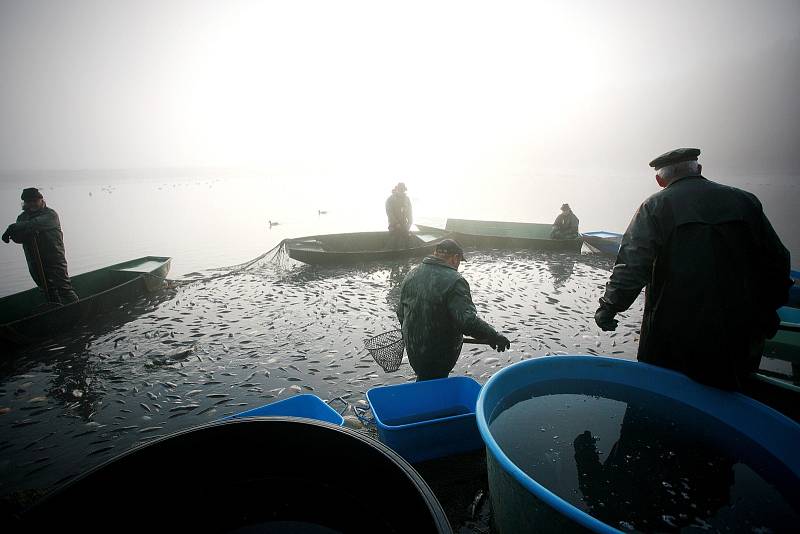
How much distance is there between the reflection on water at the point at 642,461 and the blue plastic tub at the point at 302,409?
6.96 ft

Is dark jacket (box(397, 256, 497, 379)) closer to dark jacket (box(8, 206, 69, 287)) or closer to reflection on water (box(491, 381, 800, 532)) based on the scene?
reflection on water (box(491, 381, 800, 532))

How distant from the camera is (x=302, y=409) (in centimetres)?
467

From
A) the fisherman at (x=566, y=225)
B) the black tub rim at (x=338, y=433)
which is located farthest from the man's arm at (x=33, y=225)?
the fisherman at (x=566, y=225)

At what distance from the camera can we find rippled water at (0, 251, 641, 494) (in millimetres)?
6211

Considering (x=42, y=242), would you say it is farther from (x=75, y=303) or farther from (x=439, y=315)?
(x=439, y=315)

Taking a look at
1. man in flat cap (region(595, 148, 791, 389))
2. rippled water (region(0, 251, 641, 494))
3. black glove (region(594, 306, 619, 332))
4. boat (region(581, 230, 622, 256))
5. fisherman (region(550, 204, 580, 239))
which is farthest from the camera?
fisherman (region(550, 204, 580, 239))

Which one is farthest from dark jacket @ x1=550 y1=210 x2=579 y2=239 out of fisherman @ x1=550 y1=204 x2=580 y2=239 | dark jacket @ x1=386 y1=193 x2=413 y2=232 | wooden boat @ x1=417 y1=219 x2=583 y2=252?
dark jacket @ x1=386 y1=193 x2=413 y2=232

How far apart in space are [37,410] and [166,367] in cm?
210

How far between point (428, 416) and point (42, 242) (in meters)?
10.9

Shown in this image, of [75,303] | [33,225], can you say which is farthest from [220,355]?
[33,225]

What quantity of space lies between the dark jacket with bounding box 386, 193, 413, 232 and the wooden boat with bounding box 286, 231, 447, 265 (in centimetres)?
95

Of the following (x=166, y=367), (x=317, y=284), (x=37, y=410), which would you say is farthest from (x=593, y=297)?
(x=37, y=410)

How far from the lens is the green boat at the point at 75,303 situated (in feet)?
28.1

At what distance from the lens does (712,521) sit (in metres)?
2.79
